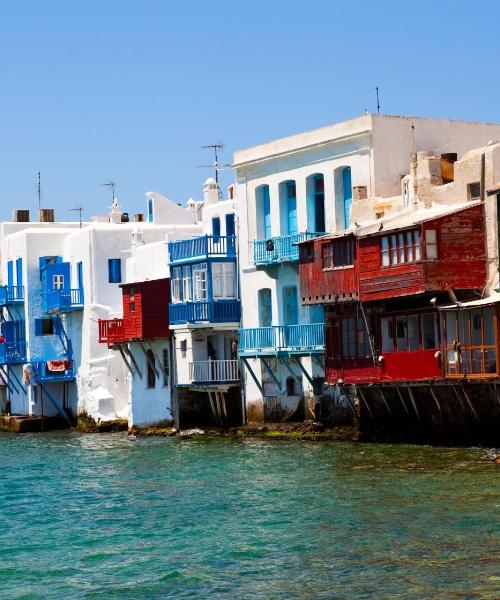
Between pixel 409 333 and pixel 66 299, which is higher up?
pixel 66 299

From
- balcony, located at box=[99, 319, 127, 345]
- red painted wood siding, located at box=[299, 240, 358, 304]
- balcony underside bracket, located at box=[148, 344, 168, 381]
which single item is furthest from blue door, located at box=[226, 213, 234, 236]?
red painted wood siding, located at box=[299, 240, 358, 304]

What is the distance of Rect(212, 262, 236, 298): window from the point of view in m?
54.5

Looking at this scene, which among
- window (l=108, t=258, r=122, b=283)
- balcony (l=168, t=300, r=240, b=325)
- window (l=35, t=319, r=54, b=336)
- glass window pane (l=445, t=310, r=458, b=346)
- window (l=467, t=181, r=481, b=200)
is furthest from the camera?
window (l=35, t=319, r=54, b=336)

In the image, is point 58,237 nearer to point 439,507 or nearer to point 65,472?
point 65,472

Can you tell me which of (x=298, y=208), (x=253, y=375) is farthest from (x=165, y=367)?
(x=298, y=208)

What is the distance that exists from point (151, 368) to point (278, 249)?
34.8 feet

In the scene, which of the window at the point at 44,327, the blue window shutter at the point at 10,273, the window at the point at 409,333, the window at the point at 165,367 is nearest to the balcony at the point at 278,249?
the window at the point at 409,333

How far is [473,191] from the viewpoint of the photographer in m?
43.6

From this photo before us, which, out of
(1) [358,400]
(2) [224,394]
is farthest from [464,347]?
(2) [224,394]

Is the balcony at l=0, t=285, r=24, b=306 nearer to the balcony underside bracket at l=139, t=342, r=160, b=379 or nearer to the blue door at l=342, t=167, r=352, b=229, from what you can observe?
the balcony underside bracket at l=139, t=342, r=160, b=379

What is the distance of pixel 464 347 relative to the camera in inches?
1591

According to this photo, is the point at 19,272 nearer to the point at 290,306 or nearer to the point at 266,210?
the point at 266,210

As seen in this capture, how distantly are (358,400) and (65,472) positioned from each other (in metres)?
9.25

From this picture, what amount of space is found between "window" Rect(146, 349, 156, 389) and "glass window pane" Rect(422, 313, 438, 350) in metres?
18.5
